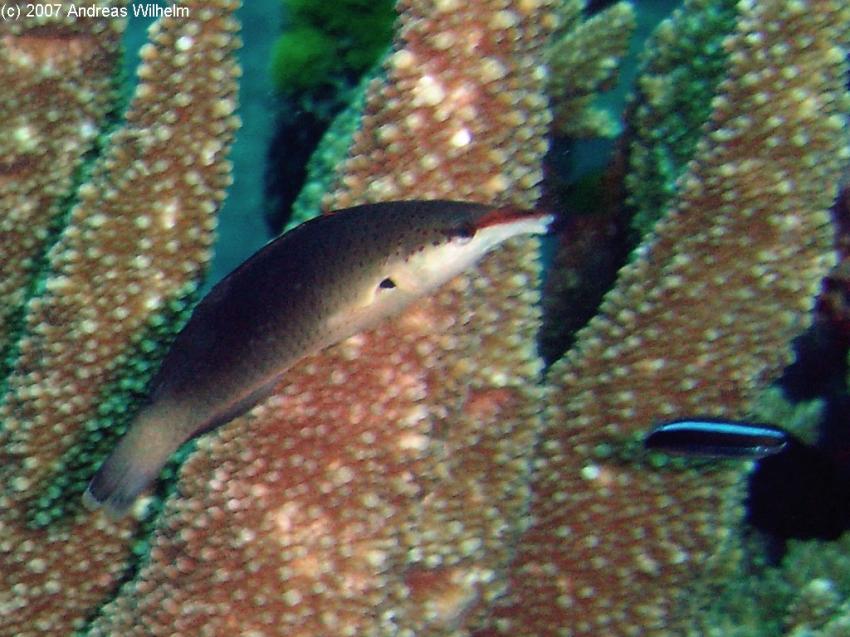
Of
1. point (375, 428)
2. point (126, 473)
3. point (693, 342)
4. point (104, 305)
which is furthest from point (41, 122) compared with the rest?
point (693, 342)

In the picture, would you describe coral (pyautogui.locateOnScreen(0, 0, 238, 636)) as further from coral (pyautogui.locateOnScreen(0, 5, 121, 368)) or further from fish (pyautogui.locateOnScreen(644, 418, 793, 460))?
fish (pyautogui.locateOnScreen(644, 418, 793, 460))

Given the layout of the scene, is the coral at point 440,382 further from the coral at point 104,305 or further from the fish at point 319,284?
the fish at point 319,284

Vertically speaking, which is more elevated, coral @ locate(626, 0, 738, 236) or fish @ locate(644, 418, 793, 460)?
coral @ locate(626, 0, 738, 236)

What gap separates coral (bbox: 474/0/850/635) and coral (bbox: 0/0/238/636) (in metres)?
1.20

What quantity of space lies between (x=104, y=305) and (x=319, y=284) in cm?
98

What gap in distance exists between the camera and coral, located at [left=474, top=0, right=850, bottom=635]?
2141 millimetres

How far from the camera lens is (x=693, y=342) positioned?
2229mm

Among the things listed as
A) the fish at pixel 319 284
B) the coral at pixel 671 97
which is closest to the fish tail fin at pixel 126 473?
the fish at pixel 319 284

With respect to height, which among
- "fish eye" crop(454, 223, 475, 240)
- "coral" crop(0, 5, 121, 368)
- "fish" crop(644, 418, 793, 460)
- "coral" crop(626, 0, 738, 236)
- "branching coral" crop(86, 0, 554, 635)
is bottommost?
"fish" crop(644, 418, 793, 460)

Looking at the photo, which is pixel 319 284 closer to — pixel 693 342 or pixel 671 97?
pixel 693 342

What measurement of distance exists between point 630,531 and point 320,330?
4.57ft

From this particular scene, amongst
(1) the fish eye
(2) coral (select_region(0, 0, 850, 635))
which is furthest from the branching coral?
(1) the fish eye

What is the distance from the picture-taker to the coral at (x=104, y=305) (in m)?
1.97

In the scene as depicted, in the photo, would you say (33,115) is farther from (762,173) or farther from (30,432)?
(762,173)
